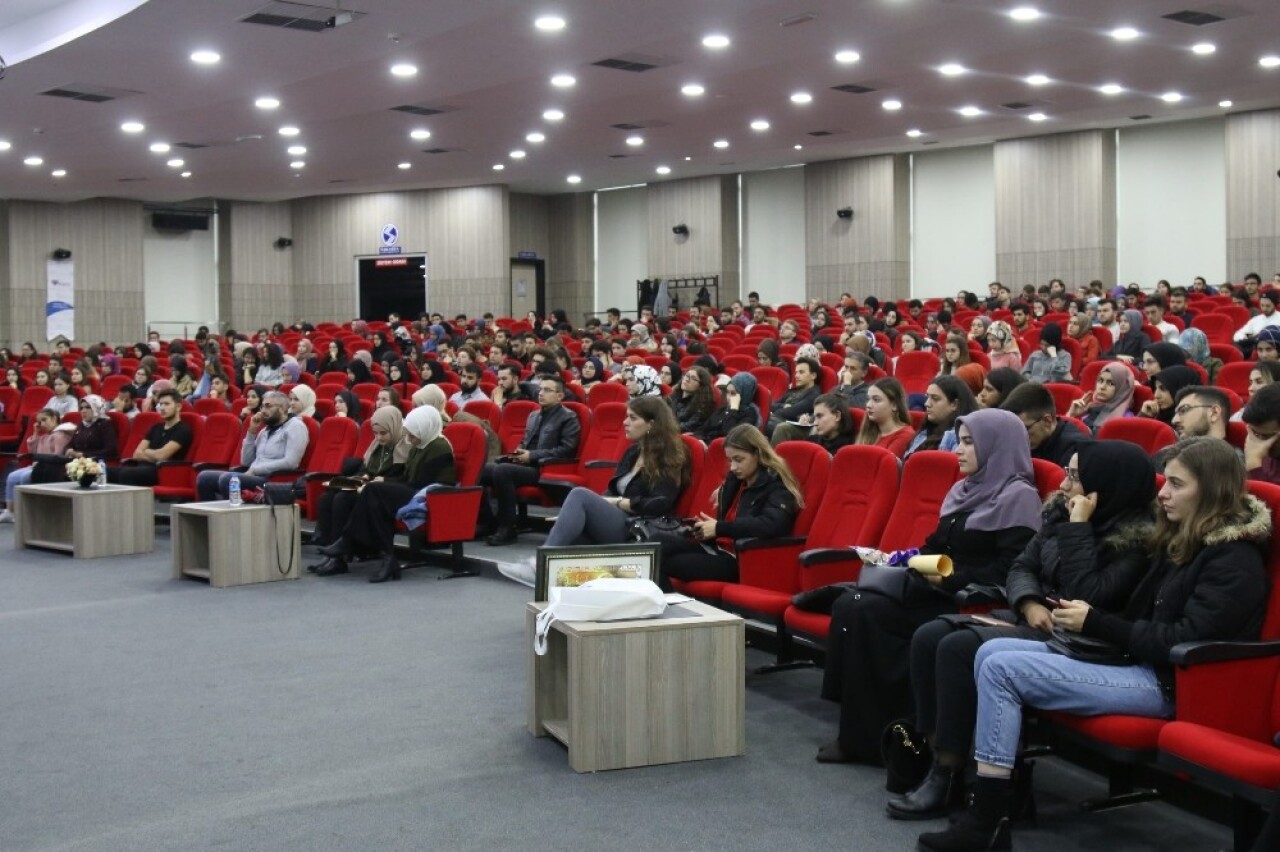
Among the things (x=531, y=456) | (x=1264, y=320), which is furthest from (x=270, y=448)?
(x=1264, y=320)

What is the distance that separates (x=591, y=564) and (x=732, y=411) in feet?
12.3

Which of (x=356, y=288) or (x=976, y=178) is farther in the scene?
(x=356, y=288)

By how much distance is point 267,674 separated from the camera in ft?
17.5

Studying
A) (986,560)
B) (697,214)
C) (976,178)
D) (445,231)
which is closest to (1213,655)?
(986,560)

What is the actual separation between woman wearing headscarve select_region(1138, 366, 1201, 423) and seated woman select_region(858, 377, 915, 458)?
1.21 m

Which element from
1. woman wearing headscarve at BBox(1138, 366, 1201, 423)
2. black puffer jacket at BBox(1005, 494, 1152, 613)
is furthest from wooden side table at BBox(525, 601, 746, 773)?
woman wearing headscarve at BBox(1138, 366, 1201, 423)

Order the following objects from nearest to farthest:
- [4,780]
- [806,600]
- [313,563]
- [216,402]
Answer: [4,780], [806,600], [313,563], [216,402]

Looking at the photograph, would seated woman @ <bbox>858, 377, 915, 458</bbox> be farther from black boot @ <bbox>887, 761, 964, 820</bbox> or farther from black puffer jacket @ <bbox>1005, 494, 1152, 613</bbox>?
black boot @ <bbox>887, 761, 964, 820</bbox>

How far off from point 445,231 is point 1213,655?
23038 millimetres

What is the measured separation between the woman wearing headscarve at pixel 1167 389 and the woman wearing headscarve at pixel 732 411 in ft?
8.15

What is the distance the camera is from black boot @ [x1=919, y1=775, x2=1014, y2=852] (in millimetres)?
3307

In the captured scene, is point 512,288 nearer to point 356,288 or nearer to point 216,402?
point 356,288

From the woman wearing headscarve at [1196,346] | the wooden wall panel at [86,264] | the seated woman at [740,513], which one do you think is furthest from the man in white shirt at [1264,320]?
the wooden wall panel at [86,264]

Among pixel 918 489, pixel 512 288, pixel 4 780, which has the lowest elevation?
pixel 4 780
